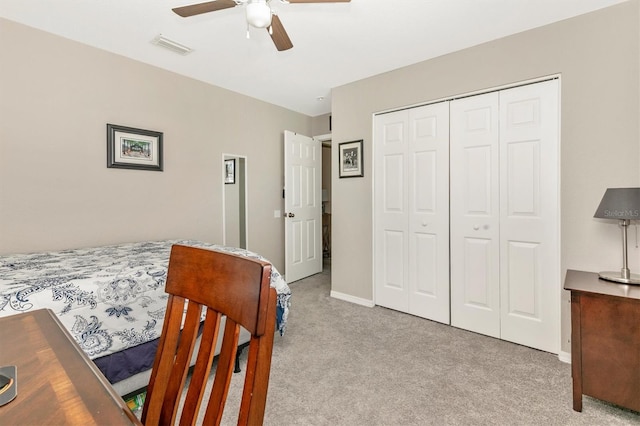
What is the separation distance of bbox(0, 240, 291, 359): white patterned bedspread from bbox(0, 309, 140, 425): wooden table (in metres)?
0.70

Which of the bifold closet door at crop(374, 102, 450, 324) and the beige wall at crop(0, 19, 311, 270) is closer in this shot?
the beige wall at crop(0, 19, 311, 270)

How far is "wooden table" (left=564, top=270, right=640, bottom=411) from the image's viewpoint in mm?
1645

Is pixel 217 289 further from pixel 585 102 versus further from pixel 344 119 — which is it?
pixel 344 119

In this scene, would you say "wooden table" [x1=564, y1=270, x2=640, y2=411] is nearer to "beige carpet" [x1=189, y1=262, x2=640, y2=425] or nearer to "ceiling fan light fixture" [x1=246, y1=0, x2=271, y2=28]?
"beige carpet" [x1=189, y1=262, x2=640, y2=425]

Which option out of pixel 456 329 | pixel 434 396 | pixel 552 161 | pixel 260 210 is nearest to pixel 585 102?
pixel 552 161

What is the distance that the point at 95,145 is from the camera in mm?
2783

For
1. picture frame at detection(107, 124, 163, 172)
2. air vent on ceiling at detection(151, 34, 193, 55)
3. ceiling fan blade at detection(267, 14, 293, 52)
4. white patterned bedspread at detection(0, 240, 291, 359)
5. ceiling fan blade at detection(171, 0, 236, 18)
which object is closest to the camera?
white patterned bedspread at detection(0, 240, 291, 359)

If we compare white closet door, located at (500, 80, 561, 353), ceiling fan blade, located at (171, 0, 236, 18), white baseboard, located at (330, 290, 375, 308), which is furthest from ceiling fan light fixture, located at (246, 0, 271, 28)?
white baseboard, located at (330, 290, 375, 308)

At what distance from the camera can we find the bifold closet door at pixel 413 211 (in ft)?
9.76

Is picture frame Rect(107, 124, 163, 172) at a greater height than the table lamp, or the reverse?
picture frame Rect(107, 124, 163, 172)

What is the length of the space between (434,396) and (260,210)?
303 centimetres

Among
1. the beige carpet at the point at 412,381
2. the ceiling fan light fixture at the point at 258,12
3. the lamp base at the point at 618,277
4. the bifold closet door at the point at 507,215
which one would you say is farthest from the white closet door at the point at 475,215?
the ceiling fan light fixture at the point at 258,12

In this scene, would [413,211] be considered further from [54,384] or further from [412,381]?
[54,384]

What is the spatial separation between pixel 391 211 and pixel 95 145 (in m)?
2.90
